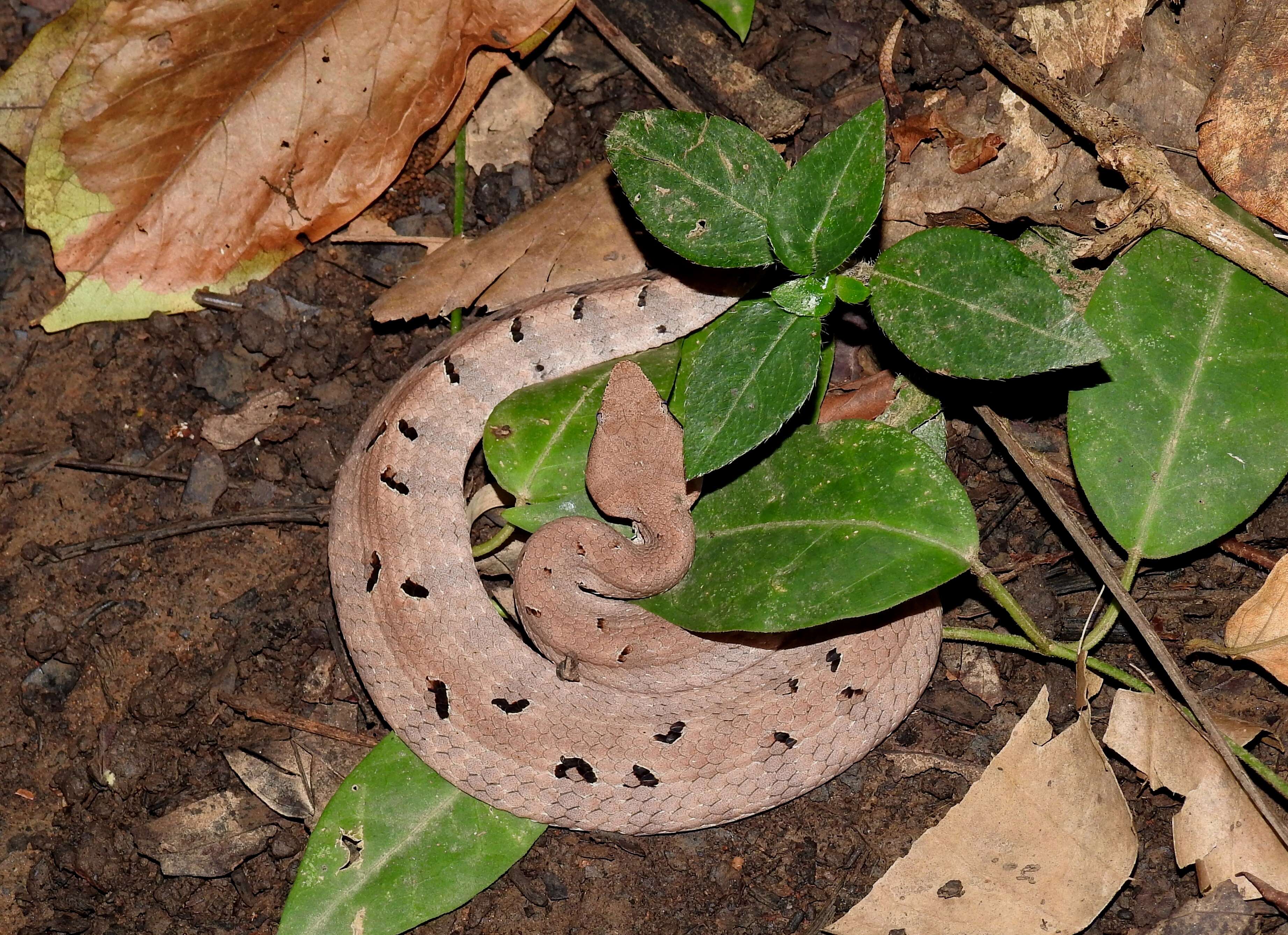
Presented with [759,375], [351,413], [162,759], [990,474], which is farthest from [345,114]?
[990,474]

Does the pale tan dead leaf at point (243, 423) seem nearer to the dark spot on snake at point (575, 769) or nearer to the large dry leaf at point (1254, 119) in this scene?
the dark spot on snake at point (575, 769)

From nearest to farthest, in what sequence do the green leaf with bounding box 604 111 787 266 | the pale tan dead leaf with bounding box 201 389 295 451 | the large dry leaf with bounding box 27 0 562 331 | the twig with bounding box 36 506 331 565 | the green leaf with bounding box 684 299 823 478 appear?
the green leaf with bounding box 684 299 823 478 < the green leaf with bounding box 604 111 787 266 < the large dry leaf with bounding box 27 0 562 331 < the twig with bounding box 36 506 331 565 < the pale tan dead leaf with bounding box 201 389 295 451

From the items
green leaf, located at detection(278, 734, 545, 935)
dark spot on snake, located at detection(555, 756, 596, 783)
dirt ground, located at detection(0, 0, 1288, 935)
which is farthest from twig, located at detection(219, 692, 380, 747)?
dark spot on snake, located at detection(555, 756, 596, 783)

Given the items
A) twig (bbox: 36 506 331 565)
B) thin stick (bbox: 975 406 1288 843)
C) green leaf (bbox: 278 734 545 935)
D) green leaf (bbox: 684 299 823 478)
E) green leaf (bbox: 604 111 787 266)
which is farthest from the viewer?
twig (bbox: 36 506 331 565)

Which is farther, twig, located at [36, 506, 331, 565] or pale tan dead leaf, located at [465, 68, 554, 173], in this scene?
pale tan dead leaf, located at [465, 68, 554, 173]

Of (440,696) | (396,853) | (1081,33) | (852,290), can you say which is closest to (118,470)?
(440,696)

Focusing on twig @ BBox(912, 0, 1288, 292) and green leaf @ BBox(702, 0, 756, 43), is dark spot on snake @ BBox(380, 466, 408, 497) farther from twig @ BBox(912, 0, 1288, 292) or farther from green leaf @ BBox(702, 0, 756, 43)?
twig @ BBox(912, 0, 1288, 292)

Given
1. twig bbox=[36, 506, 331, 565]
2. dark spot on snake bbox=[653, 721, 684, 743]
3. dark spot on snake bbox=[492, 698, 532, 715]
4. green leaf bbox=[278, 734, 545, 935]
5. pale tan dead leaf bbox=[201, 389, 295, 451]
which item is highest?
pale tan dead leaf bbox=[201, 389, 295, 451]

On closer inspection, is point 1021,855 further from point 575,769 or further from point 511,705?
point 511,705
